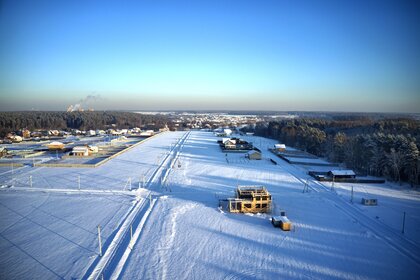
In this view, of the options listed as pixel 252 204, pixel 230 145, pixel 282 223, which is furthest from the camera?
pixel 230 145

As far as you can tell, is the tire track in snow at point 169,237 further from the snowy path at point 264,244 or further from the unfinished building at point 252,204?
the unfinished building at point 252,204

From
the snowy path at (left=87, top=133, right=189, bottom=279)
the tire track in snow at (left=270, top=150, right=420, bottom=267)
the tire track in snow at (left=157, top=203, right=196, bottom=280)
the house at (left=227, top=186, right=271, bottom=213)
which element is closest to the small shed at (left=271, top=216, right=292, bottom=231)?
the house at (left=227, top=186, right=271, bottom=213)

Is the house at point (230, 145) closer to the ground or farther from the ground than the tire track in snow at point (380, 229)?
farther from the ground

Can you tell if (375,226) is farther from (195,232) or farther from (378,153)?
(378,153)

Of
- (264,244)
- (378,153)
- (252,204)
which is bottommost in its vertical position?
→ (264,244)

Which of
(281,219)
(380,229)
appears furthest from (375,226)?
(281,219)

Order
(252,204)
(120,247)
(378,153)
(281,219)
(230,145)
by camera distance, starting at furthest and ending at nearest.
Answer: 1. (230,145)
2. (378,153)
3. (252,204)
4. (281,219)
5. (120,247)

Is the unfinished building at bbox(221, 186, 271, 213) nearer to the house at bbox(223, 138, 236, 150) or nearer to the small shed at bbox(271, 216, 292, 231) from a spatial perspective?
the small shed at bbox(271, 216, 292, 231)

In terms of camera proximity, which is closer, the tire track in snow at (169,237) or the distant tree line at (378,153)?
the tire track in snow at (169,237)

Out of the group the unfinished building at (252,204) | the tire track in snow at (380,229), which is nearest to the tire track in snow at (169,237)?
the unfinished building at (252,204)
